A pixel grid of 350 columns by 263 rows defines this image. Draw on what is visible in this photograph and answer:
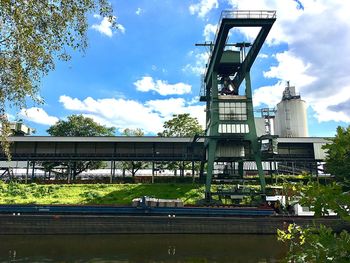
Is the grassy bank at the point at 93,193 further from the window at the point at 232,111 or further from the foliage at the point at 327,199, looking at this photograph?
the foliage at the point at 327,199

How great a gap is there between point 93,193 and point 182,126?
3206 cm

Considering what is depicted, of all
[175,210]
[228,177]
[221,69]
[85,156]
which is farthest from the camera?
[85,156]

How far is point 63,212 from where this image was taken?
24844mm

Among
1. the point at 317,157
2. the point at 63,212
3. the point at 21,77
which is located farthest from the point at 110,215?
the point at 317,157

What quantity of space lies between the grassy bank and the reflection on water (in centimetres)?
1230

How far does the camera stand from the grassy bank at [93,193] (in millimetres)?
34219

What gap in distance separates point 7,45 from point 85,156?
4153 cm

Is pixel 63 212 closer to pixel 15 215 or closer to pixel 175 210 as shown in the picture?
pixel 15 215

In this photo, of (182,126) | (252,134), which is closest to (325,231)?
(252,134)

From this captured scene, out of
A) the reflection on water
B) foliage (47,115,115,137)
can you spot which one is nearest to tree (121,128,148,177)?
foliage (47,115,115,137)

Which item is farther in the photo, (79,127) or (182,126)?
(79,127)

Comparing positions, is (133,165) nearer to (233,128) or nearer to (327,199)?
(233,128)

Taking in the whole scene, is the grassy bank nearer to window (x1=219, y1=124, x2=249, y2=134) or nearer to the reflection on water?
window (x1=219, y1=124, x2=249, y2=134)

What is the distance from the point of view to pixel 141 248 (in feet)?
59.6
